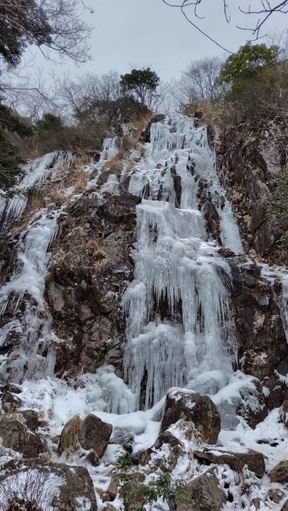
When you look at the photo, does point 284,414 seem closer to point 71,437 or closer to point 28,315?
point 71,437

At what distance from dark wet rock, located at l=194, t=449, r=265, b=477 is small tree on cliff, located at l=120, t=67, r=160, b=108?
56.2 feet

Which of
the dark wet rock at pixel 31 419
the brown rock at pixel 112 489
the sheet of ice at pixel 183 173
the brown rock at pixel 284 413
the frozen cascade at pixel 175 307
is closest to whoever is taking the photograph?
the brown rock at pixel 112 489

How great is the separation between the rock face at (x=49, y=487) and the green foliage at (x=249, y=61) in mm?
14152

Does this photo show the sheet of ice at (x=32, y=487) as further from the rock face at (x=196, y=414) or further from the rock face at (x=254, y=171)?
the rock face at (x=254, y=171)

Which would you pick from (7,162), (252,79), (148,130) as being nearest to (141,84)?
(148,130)

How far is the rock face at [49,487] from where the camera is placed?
2781 millimetres

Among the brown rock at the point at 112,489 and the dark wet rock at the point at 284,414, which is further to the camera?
the dark wet rock at the point at 284,414

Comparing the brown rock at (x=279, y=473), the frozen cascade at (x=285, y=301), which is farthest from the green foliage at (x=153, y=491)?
the frozen cascade at (x=285, y=301)

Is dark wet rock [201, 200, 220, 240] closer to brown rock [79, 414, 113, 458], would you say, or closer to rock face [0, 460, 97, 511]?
brown rock [79, 414, 113, 458]

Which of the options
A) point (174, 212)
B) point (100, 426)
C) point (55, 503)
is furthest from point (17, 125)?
point (55, 503)

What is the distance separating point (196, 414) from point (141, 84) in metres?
17.5

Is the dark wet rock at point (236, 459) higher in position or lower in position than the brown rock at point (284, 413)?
lower

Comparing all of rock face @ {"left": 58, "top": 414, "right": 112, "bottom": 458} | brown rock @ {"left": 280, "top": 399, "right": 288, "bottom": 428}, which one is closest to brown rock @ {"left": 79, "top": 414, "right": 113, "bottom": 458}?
rock face @ {"left": 58, "top": 414, "right": 112, "bottom": 458}

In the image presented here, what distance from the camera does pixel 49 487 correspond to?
2.93 m
